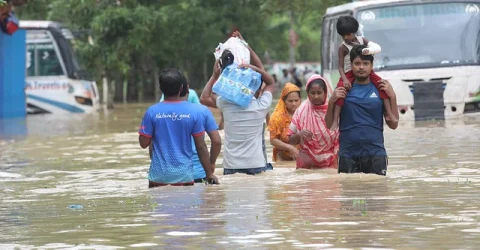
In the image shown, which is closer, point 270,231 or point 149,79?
point 270,231

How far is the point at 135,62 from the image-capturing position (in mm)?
49656

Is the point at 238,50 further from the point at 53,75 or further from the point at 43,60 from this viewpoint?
the point at 43,60

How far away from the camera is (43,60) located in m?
37.4

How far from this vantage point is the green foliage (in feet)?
141

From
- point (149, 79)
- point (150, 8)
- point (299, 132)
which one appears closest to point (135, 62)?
point (149, 79)

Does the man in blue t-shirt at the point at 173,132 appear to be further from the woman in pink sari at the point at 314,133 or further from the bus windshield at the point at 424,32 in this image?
the bus windshield at the point at 424,32

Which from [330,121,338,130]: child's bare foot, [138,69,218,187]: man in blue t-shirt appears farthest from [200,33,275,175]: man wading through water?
[138,69,218,187]: man in blue t-shirt

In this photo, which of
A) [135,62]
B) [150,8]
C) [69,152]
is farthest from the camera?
[135,62]

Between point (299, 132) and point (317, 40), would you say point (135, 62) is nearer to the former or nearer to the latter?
point (299, 132)

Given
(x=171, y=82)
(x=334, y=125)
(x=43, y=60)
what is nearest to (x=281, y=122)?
(x=334, y=125)

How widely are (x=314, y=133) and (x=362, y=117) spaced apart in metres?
1.67

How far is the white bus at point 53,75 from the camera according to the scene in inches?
1452

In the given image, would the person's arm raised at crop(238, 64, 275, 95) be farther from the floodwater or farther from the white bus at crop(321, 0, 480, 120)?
the white bus at crop(321, 0, 480, 120)

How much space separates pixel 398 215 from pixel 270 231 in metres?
1.16
